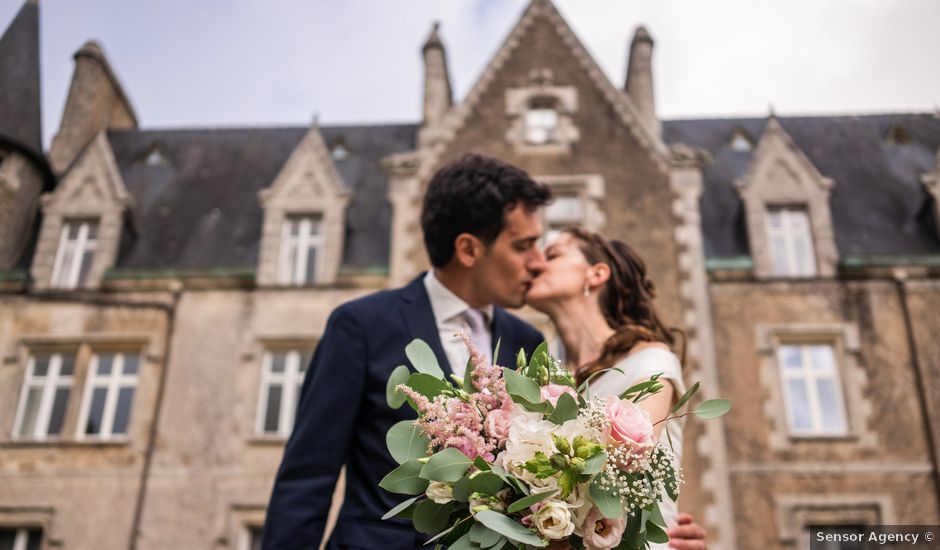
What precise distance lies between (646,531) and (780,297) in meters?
12.2

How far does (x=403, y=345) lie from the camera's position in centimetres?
290

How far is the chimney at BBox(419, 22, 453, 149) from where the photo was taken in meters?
15.3

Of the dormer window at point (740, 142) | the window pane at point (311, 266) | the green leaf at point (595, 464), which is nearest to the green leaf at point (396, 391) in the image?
the green leaf at point (595, 464)

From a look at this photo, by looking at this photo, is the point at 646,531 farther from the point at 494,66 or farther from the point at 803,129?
the point at 803,129

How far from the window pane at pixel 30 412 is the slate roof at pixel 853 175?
11.4m

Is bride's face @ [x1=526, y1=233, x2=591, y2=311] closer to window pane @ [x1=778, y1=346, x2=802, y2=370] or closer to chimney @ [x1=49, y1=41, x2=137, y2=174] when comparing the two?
window pane @ [x1=778, y1=346, x2=802, y2=370]

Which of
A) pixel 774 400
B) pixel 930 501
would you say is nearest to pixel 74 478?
pixel 774 400

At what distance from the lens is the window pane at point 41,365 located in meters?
13.7

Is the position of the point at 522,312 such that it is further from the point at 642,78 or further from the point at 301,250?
the point at 642,78

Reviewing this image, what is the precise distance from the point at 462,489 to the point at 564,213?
11.5 m

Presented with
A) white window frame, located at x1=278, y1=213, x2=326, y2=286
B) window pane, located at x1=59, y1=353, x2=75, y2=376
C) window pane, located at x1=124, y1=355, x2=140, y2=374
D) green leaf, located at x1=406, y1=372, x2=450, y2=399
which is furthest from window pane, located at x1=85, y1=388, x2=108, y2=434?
green leaf, located at x1=406, y1=372, x2=450, y2=399

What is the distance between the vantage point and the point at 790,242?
14133mm

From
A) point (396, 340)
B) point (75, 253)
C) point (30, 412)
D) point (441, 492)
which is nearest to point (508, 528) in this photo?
point (441, 492)

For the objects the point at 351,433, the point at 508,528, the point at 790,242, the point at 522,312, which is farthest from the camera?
the point at 790,242
